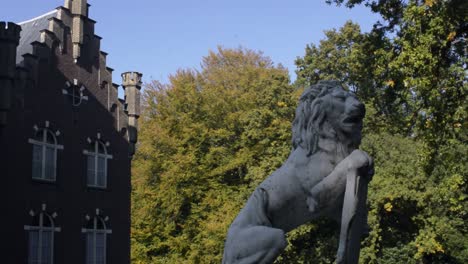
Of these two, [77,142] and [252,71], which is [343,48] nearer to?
[252,71]

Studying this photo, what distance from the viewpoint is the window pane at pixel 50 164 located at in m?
27.7

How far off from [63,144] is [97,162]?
8.55 feet

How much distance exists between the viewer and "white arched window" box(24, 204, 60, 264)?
86.7ft

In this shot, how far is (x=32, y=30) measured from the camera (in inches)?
1305

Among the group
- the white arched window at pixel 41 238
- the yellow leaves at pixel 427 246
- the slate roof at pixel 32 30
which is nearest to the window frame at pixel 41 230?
the white arched window at pixel 41 238

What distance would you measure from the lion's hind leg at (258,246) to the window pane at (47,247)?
23.3 m

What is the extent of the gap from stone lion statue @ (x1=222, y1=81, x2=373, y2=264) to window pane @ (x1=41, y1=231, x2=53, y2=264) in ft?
76.3

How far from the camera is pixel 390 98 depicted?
16.3 metres

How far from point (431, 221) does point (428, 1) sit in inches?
623

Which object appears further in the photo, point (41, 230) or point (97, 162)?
point (97, 162)

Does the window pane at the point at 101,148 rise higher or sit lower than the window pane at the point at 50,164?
higher

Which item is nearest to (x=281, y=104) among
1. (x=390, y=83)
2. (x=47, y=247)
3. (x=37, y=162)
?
(x=37, y=162)

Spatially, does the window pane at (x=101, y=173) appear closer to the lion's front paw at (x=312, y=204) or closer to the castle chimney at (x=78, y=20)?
the castle chimney at (x=78, y=20)

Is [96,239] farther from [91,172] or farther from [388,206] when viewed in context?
[388,206]
